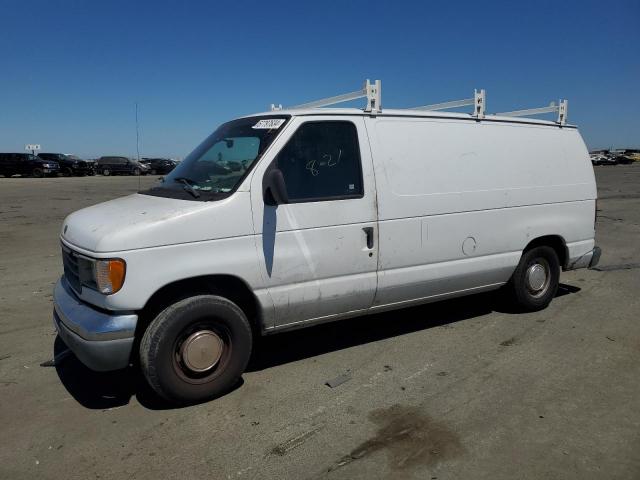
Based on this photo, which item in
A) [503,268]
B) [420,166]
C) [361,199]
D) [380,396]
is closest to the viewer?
[380,396]

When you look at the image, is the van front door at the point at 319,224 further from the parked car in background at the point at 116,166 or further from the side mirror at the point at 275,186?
the parked car in background at the point at 116,166

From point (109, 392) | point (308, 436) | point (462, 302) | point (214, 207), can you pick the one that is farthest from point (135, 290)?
point (462, 302)

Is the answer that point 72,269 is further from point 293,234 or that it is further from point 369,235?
point 369,235

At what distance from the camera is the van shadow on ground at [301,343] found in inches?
157

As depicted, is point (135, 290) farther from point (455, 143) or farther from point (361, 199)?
point (455, 143)

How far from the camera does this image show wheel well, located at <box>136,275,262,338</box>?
3740 mm

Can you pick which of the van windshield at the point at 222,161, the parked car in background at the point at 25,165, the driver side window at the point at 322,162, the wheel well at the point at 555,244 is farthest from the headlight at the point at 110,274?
the parked car in background at the point at 25,165

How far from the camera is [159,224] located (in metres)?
3.53

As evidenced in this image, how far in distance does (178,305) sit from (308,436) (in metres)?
1.24

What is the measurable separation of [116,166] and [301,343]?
140ft

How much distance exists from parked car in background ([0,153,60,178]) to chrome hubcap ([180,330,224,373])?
3745 cm

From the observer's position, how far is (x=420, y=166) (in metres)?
4.66

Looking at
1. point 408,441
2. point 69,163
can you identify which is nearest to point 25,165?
point 69,163

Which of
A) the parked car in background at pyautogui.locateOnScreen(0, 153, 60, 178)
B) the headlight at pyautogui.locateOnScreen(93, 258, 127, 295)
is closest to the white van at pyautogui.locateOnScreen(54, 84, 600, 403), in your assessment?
the headlight at pyautogui.locateOnScreen(93, 258, 127, 295)
